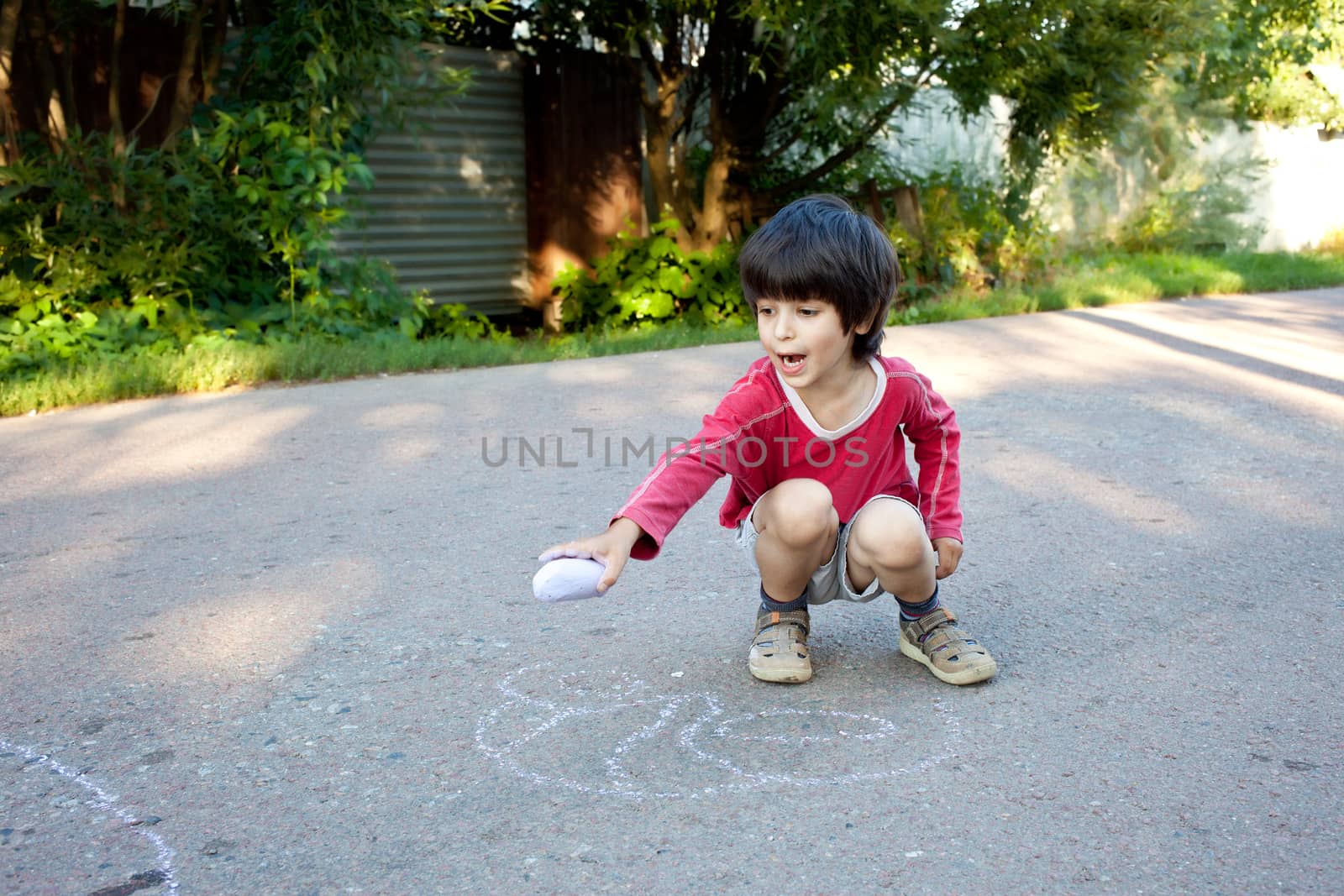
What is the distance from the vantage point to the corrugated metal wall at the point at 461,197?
10094mm

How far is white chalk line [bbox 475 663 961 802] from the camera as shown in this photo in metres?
2.49

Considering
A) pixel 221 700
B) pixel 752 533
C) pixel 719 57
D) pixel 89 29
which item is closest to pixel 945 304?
pixel 719 57

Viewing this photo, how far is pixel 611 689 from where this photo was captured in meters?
2.98

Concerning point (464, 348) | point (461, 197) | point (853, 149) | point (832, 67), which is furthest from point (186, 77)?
point (853, 149)

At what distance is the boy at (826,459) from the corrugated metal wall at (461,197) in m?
7.43

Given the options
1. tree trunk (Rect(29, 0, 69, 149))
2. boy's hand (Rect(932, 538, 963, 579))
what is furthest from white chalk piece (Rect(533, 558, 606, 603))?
tree trunk (Rect(29, 0, 69, 149))

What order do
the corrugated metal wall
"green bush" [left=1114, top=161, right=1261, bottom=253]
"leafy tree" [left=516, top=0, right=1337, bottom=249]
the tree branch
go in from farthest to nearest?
"green bush" [left=1114, top=161, right=1261, bottom=253] < the corrugated metal wall < the tree branch < "leafy tree" [left=516, top=0, right=1337, bottom=249]

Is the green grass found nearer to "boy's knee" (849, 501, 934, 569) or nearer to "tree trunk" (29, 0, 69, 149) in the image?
"tree trunk" (29, 0, 69, 149)

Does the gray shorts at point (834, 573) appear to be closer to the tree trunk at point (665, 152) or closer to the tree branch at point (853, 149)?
the tree branch at point (853, 149)

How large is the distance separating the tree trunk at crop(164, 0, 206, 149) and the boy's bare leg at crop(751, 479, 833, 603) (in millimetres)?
6010

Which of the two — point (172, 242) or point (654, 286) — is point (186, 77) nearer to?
point (172, 242)

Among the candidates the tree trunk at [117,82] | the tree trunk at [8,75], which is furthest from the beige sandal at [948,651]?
the tree trunk at [8,75]

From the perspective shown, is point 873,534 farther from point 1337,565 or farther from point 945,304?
point 945,304

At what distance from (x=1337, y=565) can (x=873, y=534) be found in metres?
1.76
